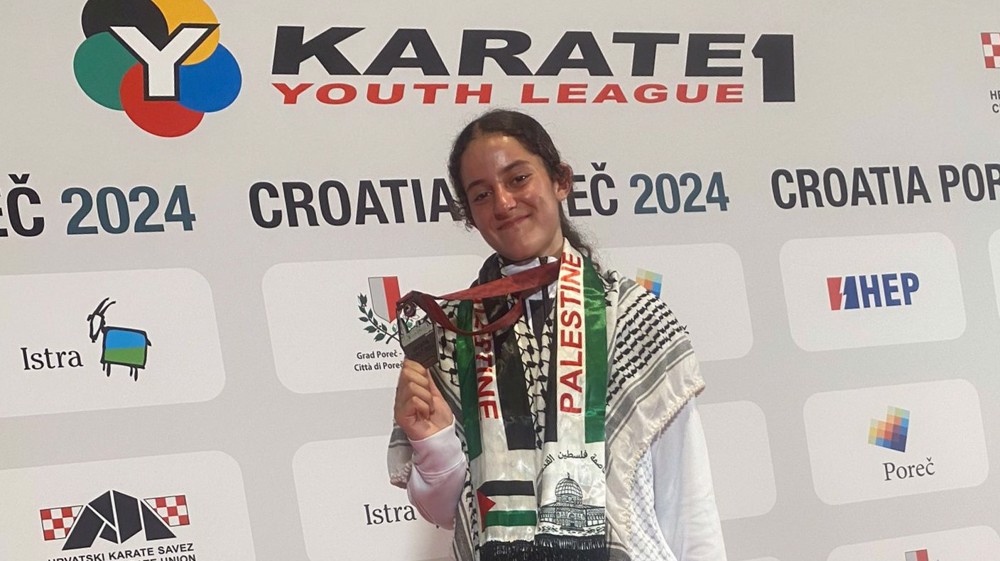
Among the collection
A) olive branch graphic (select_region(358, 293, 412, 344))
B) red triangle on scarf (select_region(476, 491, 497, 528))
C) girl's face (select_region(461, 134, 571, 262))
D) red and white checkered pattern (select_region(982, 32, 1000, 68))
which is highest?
red and white checkered pattern (select_region(982, 32, 1000, 68))

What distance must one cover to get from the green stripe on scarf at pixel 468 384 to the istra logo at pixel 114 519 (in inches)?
44.9

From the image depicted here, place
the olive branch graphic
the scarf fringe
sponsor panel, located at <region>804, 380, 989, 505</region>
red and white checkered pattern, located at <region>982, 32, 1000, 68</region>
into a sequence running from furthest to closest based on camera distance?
1. red and white checkered pattern, located at <region>982, 32, 1000, 68</region>
2. sponsor panel, located at <region>804, 380, 989, 505</region>
3. the olive branch graphic
4. the scarf fringe

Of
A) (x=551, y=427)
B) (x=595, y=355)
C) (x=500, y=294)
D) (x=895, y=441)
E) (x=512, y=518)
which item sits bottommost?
(x=895, y=441)

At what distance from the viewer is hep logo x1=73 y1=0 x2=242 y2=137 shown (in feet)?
10.0

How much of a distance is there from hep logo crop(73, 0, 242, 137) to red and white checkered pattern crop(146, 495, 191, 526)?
924mm

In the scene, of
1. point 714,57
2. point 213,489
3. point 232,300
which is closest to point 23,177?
point 232,300

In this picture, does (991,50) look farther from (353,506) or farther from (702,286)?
(353,506)

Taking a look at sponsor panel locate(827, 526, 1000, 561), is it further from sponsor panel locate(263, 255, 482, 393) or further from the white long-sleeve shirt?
the white long-sleeve shirt

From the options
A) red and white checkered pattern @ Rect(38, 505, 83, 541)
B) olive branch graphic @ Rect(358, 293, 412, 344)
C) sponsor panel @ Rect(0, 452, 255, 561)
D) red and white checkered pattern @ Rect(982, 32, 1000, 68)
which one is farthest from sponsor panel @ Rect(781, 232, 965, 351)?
red and white checkered pattern @ Rect(38, 505, 83, 541)

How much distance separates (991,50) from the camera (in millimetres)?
3963

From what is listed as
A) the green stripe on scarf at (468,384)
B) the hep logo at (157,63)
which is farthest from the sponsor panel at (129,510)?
the green stripe on scarf at (468,384)

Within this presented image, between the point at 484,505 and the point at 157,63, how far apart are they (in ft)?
5.32

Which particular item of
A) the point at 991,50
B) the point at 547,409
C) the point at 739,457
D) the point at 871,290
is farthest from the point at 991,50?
the point at 547,409

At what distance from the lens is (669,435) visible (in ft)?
7.07
